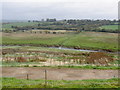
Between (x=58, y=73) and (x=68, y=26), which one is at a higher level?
(x=68, y=26)

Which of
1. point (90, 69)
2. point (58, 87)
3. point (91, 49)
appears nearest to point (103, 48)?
point (91, 49)

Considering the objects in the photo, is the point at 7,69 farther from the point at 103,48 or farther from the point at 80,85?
the point at 103,48

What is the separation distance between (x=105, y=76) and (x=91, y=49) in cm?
2091

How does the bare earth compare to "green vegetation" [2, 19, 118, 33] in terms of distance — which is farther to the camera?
"green vegetation" [2, 19, 118, 33]

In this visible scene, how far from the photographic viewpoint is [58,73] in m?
21.8

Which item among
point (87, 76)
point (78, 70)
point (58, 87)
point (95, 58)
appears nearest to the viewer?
point (58, 87)

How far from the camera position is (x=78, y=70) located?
75.8ft

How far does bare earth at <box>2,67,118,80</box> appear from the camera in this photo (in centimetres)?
2053

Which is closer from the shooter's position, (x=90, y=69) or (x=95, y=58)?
(x=90, y=69)

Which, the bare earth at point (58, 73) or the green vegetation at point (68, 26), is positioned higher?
the green vegetation at point (68, 26)

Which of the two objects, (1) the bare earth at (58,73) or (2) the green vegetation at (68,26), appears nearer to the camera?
(1) the bare earth at (58,73)

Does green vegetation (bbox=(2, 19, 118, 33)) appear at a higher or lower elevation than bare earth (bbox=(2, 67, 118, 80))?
higher

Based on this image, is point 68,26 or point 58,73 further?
point 68,26

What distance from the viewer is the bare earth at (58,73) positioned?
20531 millimetres
